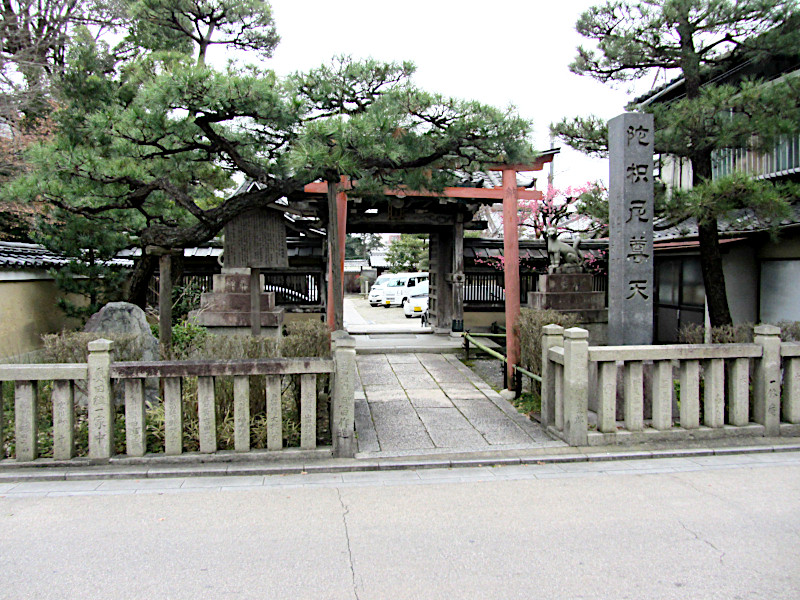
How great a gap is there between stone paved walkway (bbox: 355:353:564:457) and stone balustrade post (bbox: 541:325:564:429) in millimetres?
231

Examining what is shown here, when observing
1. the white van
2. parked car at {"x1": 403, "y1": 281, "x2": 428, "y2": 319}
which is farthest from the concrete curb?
the white van

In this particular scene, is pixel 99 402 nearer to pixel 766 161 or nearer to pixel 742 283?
pixel 742 283

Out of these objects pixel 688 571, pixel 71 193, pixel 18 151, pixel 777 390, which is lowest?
pixel 688 571

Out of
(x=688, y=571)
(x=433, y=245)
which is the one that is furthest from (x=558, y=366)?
(x=433, y=245)

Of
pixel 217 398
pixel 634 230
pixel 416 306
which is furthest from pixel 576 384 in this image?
pixel 416 306

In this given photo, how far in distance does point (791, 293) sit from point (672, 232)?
3.30 metres

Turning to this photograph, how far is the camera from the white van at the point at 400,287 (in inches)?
1170

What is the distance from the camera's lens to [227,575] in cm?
341

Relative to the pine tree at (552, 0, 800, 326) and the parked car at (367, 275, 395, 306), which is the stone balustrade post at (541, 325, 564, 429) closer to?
the pine tree at (552, 0, 800, 326)

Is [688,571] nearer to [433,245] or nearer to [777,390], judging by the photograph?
[777,390]

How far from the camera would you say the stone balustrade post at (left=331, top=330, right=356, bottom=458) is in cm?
551

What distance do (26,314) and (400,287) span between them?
22.1 m

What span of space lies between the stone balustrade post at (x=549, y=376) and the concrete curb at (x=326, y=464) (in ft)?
2.37

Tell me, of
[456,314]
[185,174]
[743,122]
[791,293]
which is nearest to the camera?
[743,122]
